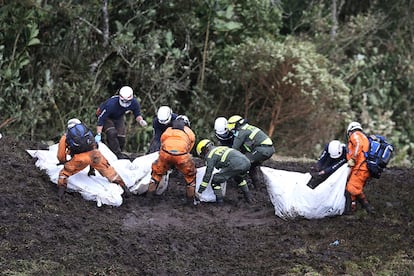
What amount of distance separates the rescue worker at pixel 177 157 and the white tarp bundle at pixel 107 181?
19cm

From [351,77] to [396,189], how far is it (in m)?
8.83


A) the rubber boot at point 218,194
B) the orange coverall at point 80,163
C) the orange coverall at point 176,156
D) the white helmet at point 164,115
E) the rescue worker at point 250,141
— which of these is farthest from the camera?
the white helmet at point 164,115

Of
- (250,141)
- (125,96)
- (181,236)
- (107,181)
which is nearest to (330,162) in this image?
(250,141)

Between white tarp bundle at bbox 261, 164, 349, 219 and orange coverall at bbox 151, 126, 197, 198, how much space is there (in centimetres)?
135

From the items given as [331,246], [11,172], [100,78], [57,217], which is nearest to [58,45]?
[100,78]

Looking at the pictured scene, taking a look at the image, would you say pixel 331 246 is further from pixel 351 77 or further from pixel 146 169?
pixel 351 77

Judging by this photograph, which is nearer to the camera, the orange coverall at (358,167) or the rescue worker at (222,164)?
the orange coverall at (358,167)

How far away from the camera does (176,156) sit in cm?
1113

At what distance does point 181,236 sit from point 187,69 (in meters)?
9.48

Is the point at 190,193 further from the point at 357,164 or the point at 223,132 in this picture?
the point at 357,164

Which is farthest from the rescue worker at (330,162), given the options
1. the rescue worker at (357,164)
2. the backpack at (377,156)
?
the backpack at (377,156)

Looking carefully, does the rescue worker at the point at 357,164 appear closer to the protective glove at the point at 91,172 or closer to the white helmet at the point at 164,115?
the white helmet at the point at 164,115

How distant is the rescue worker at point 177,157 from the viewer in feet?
36.6

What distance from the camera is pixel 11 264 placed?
8.21m
